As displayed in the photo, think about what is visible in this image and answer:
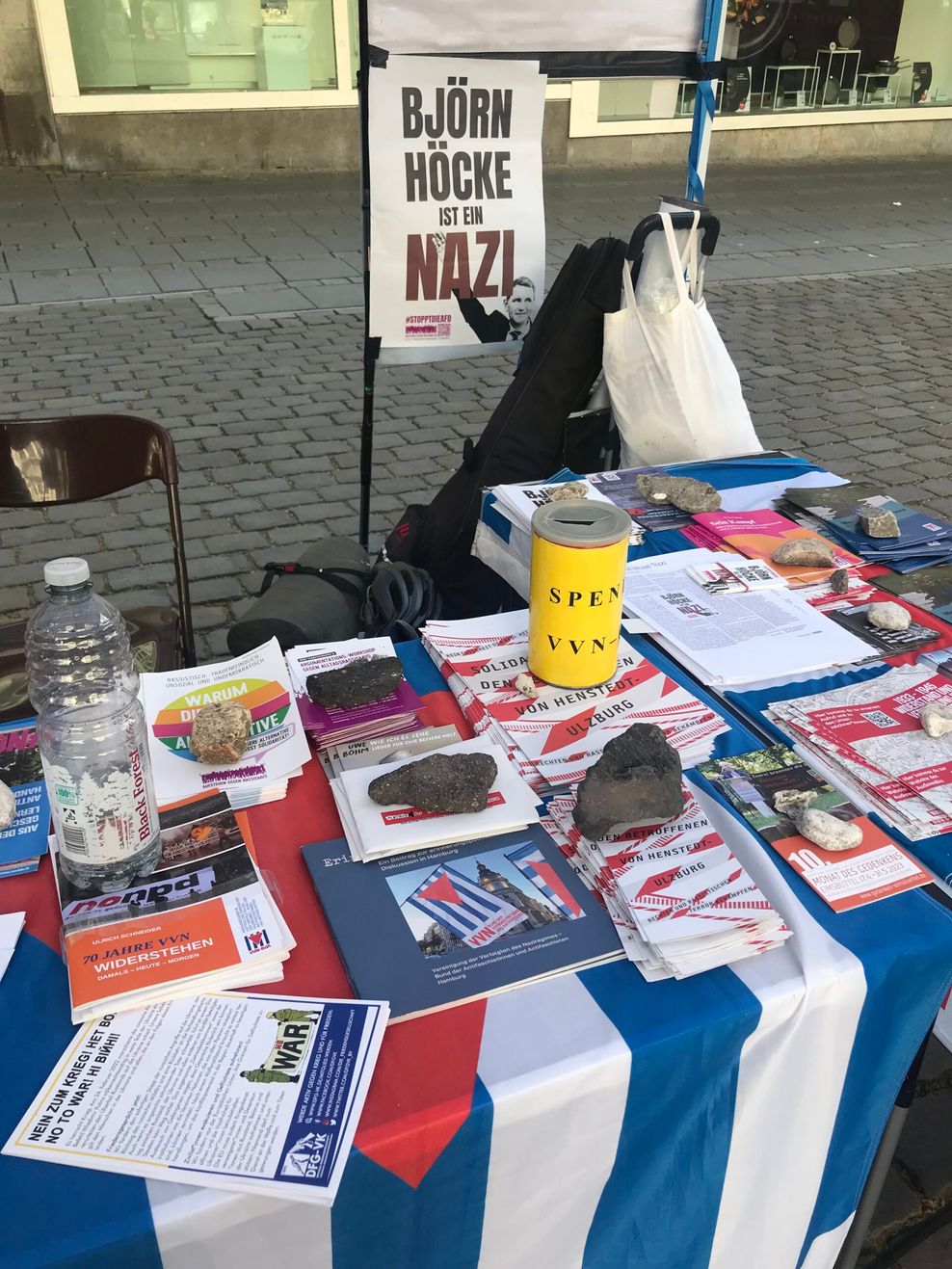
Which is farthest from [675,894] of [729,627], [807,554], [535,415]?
[535,415]

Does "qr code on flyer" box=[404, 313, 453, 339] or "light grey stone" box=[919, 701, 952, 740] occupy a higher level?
"qr code on flyer" box=[404, 313, 453, 339]

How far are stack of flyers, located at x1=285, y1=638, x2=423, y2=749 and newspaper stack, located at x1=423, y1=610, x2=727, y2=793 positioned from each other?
0.29ft

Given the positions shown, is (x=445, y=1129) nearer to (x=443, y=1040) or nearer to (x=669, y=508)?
(x=443, y=1040)

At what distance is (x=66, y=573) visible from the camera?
1146 millimetres

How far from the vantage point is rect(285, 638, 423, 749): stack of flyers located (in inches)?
57.4

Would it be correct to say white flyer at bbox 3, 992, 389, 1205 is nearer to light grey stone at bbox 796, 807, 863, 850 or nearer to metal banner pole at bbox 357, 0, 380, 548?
light grey stone at bbox 796, 807, 863, 850

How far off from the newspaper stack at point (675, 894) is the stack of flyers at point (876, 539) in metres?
0.88

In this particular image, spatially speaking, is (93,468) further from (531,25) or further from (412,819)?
(531,25)

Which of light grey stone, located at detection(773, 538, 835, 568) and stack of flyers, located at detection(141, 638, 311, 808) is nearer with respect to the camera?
stack of flyers, located at detection(141, 638, 311, 808)

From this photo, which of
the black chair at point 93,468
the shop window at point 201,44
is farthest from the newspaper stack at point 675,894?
the shop window at point 201,44

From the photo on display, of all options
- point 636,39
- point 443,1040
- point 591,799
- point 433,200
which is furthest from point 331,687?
point 636,39

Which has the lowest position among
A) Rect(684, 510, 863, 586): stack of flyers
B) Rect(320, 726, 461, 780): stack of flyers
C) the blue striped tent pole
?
Rect(320, 726, 461, 780): stack of flyers

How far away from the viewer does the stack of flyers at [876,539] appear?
1927 millimetres

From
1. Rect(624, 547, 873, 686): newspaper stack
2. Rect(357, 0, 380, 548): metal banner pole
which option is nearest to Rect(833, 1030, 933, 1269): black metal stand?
Rect(624, 547, 873, 686): newspaper stack
